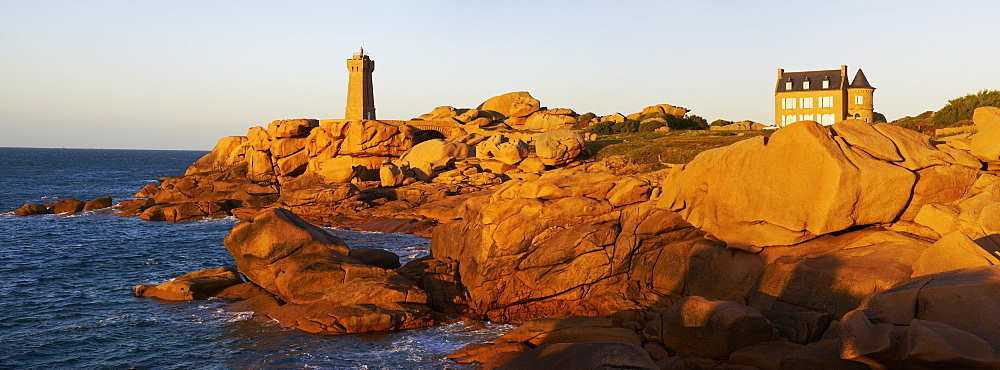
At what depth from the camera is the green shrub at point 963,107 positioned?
53938 millimetres

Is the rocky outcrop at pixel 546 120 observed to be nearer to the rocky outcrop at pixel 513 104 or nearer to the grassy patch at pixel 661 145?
the rocky outcrop at pixel 513 104

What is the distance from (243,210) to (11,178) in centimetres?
8105

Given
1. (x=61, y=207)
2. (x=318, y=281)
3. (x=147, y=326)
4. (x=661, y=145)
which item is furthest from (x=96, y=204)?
(x=661, y=145)

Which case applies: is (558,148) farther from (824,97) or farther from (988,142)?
(988,142)

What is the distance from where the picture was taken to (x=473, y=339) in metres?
22.0

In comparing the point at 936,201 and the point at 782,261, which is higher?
the point at 936,201

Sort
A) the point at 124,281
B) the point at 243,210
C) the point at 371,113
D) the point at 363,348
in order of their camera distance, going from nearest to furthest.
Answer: the point at 363,348 → the point at 124,281 → the point at 243,210 → the point at 371,113

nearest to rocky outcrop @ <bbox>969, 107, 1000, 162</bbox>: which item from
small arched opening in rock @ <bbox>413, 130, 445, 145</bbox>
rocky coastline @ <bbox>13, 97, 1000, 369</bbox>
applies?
rocky coastline @ <bbox>13, 97, 1000, 369</bbox>

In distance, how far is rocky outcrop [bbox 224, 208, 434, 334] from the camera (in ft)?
76.5

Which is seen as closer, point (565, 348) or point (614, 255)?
point (565, 348)

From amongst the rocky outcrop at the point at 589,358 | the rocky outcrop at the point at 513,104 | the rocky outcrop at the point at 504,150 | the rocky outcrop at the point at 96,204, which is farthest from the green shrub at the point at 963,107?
the rocky outcrop at the point at 96,204

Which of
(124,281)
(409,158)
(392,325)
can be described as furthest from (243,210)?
(392,325)

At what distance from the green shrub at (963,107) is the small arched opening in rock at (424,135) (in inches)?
1855

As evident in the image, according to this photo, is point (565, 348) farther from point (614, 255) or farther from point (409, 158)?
point (409, 158)
